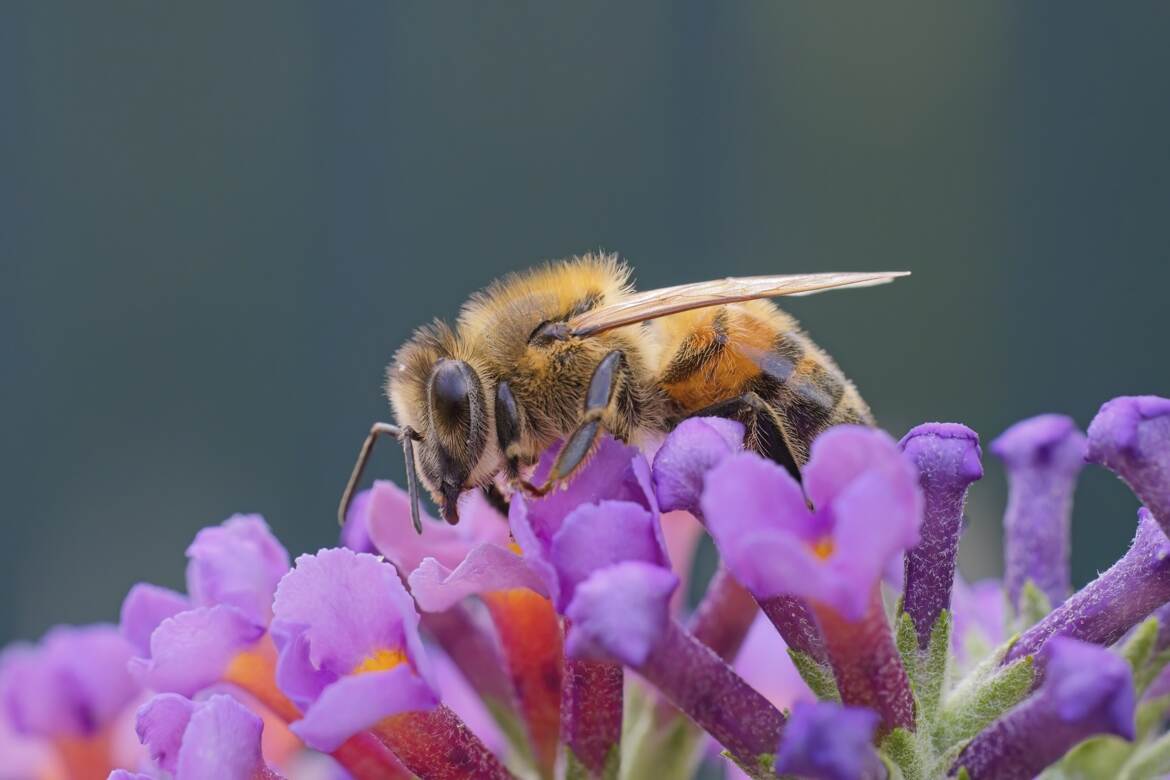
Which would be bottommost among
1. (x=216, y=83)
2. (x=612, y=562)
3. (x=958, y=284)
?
(x=958, y=284)

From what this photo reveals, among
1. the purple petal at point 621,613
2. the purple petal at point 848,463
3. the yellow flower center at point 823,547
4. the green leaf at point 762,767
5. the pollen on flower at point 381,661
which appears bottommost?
the green leaf at point 762,767

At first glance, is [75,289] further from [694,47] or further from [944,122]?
[944,122]

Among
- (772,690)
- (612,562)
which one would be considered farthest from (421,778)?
(772,690)

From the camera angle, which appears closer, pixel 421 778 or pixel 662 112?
pixel 421 778

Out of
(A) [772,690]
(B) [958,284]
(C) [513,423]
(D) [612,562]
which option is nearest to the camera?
(D) [612,562]

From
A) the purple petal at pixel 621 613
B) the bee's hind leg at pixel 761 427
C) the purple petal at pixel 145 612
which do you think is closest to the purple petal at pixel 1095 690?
the purple petal at pixel 621 613

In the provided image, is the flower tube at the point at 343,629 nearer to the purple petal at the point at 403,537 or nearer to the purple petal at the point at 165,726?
the purple petal at the point at 165,726

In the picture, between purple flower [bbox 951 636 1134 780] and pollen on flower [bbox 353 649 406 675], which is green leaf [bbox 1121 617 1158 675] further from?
pollen on flower [bbox 353 649 406 675]
